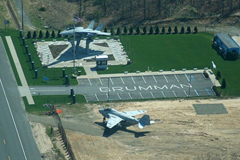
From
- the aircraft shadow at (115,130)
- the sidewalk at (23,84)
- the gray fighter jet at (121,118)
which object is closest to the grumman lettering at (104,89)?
the gray fighter jet at (121,118)

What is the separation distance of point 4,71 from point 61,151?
1672 inches

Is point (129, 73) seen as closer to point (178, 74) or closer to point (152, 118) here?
point (178, 74)

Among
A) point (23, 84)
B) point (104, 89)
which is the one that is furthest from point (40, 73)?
point (104, 89)

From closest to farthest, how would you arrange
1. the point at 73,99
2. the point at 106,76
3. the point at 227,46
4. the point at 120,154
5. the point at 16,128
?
the point at 120,154 → the point at 16,128 → the point at 73,99 → the point at 106,76 → the point at 227,46

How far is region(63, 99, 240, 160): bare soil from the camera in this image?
152m

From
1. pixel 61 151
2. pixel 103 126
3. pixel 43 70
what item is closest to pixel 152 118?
pixel 103 126

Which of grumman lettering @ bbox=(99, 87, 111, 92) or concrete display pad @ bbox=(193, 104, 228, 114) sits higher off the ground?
grumman lettering @ bbox=(99, 87, 111, 92)

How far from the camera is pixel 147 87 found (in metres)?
182

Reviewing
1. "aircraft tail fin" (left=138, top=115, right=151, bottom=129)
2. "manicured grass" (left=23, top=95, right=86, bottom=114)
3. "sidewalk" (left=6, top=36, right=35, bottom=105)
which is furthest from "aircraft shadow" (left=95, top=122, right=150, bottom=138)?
"sidewalk" (left=6, top=36, right=35, bottom=105)

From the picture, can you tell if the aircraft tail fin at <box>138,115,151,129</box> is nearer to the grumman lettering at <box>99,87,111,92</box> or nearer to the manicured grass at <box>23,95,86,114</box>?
the manicured grass at <box>23,95,86,114</box>

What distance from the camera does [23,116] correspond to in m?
167

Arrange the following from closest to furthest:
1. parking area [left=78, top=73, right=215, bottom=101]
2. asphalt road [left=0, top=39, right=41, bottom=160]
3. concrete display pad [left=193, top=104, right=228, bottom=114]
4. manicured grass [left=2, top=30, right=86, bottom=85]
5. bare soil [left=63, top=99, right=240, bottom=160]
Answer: asphalt road [left=0, top=39, right=41, bottom=160] → bare soil [left=63, top=99, right=240, bottom=160] → concrete display pad [left=193, top=104, right=228, bottom=114] → parking area [left=78, top=73, right=215, bottom=101] → manicured grass [left=2, top=30, right=86, bottom=85]

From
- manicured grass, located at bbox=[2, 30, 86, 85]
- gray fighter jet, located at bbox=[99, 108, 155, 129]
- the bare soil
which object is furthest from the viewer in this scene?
manicured grass, located at bbox=[2, 30, 86, 85]

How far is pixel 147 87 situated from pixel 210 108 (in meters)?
17.9
